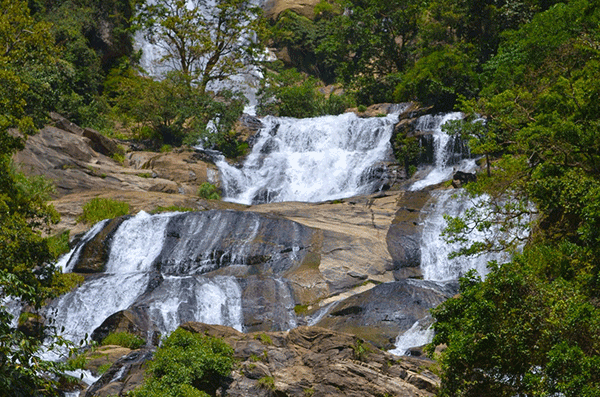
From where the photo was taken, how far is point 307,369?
11.5 meters

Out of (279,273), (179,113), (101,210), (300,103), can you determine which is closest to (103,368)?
(279,273)

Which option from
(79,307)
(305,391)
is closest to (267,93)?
(79,307)

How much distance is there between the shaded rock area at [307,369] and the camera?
10906 mm

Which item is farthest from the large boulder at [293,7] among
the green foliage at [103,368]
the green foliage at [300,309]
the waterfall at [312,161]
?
the green foliage at [103,368]

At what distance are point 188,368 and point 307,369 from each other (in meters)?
2.21

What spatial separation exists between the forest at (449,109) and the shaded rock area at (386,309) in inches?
72.2

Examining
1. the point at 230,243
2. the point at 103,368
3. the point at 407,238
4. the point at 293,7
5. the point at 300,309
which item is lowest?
the point at 103,368

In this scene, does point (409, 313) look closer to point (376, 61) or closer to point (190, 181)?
point (190, 181)

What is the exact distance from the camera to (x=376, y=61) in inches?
1556

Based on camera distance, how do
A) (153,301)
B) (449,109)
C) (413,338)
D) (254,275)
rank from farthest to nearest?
(449,109) < (254,275) < (153,301) < (413,338)

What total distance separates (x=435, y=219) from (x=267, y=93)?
1924cm

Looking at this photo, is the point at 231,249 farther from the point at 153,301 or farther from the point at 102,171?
the point at 102,171

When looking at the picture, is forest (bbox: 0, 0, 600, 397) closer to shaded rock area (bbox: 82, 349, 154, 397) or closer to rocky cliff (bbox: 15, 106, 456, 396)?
rocky cliff (bbox: 15, 106, 456, 396)

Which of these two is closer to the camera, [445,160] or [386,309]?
[386,309]
